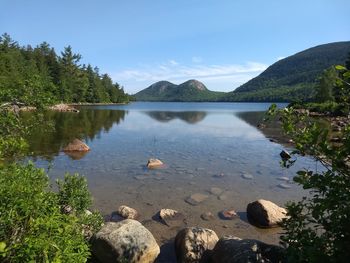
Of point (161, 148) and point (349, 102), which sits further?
point (161, 148)

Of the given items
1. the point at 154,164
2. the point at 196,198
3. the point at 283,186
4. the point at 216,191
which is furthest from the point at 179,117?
the point at 196,198

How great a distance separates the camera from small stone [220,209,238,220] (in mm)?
14234

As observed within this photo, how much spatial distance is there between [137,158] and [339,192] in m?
21.9

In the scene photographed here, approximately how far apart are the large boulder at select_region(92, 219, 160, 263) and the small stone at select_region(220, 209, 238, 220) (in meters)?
5.09

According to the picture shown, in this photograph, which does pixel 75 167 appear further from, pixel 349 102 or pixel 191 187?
pixel 349 102

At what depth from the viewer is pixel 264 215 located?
1345cm

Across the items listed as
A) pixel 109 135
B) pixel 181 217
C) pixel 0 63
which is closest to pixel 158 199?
pixel 181 217

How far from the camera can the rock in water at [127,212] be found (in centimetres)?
1392

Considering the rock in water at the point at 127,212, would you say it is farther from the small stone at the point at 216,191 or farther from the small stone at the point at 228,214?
the small stone at the point at 216,191

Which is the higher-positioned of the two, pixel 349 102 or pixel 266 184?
pixel 349 102

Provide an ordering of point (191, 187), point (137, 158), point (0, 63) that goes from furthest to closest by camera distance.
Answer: point (0, 63), point (137, 158), point (191, 187)

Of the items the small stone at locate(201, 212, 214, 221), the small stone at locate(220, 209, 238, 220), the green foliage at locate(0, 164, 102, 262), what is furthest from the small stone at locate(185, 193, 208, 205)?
the green foliage at locate(0, 164, 102, 262)

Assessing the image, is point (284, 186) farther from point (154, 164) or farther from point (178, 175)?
point (154, 164)

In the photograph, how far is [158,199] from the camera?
16.5m
